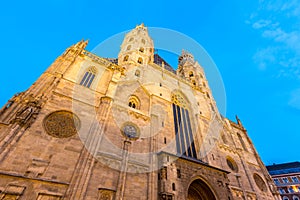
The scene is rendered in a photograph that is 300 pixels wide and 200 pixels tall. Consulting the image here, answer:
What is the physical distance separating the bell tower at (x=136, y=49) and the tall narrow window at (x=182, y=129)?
7353mm

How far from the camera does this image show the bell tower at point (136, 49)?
21.6m

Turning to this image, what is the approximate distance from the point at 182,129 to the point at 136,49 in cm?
1394

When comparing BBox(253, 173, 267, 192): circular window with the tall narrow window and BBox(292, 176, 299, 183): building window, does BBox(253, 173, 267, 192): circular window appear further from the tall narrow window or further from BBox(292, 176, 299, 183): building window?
BBox(292, 176, 299, 183): building window

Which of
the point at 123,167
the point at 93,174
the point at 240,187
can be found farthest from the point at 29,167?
the point at 240,187

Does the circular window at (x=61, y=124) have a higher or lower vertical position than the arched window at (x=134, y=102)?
lower

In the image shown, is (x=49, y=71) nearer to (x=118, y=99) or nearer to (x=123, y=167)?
(x=118, y=99)

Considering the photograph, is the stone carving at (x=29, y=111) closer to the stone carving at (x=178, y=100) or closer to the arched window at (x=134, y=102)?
the arched window at (x=134, y=102)

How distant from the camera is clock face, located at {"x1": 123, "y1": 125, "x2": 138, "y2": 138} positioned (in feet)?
41.1

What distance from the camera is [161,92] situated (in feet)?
61.9

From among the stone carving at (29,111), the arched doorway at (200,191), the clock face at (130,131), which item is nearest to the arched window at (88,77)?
the stone carving at (29,111)

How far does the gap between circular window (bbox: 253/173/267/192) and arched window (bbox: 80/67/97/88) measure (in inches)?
926

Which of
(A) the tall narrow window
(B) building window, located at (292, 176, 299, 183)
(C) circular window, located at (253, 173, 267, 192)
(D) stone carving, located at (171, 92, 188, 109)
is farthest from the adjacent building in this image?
(D) stone carving, located at (171, 92, 188, 109)

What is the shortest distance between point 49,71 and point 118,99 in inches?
247

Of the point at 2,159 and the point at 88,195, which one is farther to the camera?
the point at 88,195
